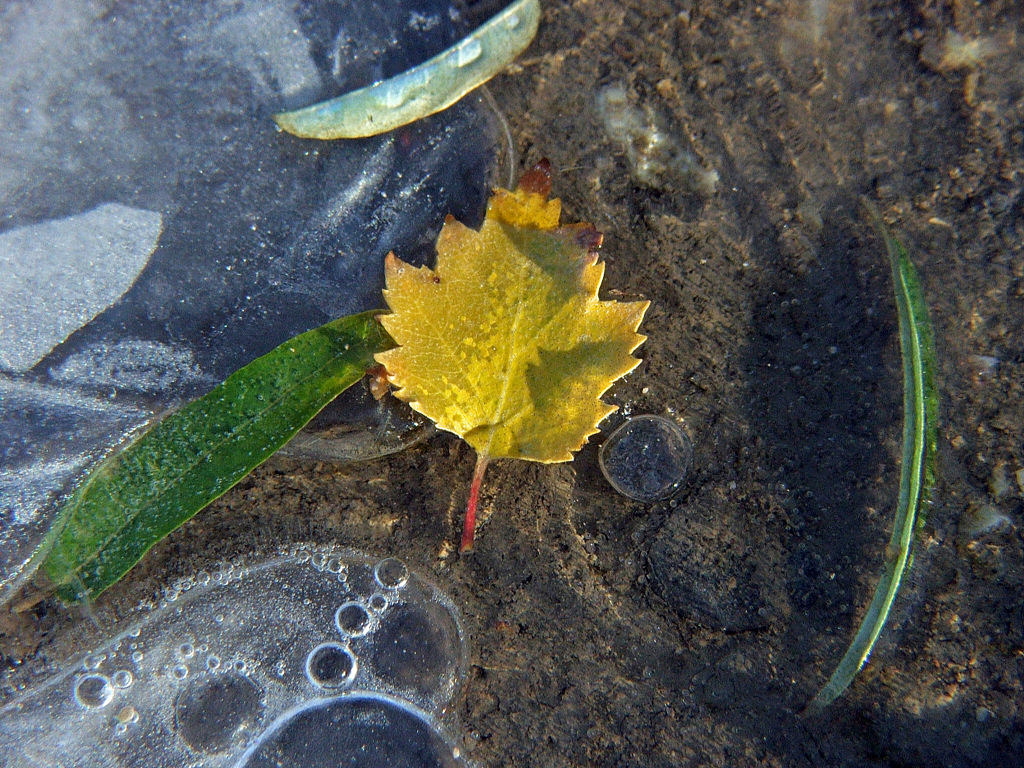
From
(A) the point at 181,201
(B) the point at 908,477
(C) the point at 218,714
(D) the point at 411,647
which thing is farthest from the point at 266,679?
(B) the point at 908,477

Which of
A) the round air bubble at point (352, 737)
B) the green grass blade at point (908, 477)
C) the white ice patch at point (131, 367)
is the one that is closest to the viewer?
the green grass blade at point (908, 477)

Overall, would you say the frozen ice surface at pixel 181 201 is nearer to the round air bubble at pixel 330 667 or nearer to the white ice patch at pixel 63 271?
the white ice patch at pixel 63 271

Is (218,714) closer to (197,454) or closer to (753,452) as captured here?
(197,454)

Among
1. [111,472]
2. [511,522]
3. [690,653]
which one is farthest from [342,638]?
[690,653]

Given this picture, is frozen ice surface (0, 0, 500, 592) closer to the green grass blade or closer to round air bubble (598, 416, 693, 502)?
round air bubble (598, 416, 693, 502)

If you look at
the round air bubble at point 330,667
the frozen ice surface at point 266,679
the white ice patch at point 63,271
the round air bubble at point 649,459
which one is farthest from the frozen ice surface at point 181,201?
the round air bubble at point 649,459
